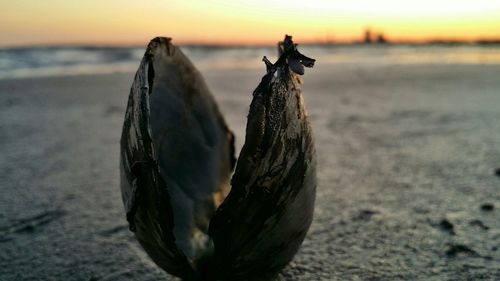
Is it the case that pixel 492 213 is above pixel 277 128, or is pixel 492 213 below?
below

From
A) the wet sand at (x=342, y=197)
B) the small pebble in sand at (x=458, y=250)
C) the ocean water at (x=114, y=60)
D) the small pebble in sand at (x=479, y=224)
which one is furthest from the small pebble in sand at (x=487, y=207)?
the ocean water at (x=114, y=60)

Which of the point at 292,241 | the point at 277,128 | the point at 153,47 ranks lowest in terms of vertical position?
the point at 292,241

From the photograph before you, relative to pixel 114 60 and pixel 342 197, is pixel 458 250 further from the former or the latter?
pixel 114 60

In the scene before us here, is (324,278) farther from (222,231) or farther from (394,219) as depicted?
(394,219)

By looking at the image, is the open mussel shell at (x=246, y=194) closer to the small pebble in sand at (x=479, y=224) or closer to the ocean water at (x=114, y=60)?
the small pebble in sand at (x=479, y=224)


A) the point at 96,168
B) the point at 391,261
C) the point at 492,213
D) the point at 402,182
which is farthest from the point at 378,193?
the point at 96,168

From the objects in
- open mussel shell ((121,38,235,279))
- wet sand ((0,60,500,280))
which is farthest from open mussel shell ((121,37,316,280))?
wet sand ((0,60,500,280))

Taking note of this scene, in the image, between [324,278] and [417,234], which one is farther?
[417,234]

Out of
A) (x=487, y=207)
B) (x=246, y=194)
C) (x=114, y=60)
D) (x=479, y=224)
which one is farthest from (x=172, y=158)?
(x=114, y=60)
